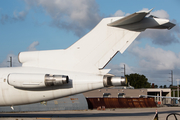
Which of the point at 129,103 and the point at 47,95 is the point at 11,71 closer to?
the point at 47,95

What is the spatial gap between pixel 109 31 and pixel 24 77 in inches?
241

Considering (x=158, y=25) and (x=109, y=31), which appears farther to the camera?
(x=109, y=31)

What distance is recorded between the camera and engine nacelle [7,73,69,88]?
13.7 metres

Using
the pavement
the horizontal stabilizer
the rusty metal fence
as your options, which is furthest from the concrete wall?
the horizontal stabilizer

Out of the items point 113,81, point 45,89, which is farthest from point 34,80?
point 113,81

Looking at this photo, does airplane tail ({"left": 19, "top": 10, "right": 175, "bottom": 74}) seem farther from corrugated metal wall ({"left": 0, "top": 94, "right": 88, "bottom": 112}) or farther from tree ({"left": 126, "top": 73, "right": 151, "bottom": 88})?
tree ({"left": 126, "top": 73, "right": 151, "bottom": 88})

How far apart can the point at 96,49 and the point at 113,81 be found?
2.35 meters

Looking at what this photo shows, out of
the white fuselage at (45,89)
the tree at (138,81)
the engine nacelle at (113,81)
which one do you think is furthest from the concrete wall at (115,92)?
the tree at (138,81)

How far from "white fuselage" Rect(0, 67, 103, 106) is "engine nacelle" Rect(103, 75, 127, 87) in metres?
0.33

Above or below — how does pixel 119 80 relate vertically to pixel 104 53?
below

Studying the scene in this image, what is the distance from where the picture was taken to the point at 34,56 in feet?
49.3

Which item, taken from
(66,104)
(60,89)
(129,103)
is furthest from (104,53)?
(129,103)

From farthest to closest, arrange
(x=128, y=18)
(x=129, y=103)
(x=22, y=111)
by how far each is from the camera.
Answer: (x=129, y=103) < (x=22, y=111) < (x=128, y=18)

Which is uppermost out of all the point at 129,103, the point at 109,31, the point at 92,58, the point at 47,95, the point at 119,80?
the point at 109,31
